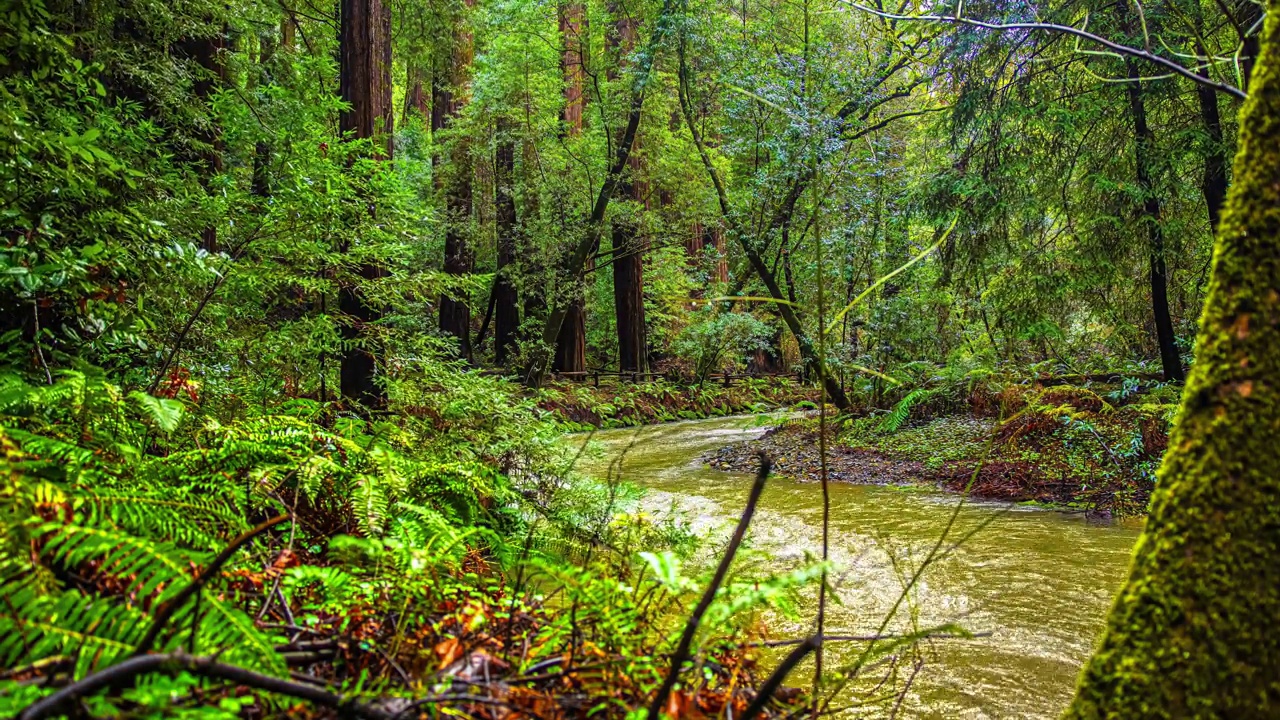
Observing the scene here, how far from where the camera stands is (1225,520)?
3.38ft

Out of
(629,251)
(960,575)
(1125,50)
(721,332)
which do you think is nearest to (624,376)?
(629,251)

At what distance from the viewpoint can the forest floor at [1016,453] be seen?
22.7ft

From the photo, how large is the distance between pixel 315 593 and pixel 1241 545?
6.55 feet

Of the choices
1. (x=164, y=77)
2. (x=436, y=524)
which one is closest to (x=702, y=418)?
(x=164, y=77)

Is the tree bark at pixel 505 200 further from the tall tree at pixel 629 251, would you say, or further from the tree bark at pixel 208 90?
the tree bark at pixel 208 90

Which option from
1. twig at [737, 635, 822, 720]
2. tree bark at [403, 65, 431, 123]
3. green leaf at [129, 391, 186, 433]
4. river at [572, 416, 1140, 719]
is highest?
tree bark at [403, 65, 431, 123]

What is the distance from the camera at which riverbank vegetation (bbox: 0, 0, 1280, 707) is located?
42.3 inches

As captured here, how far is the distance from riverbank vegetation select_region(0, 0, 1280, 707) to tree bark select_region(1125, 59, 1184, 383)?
0.18 ft

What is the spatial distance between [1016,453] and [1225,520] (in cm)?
833

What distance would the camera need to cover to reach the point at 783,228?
472 inches

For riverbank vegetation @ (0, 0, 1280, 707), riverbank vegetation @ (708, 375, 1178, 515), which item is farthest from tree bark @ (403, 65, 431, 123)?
riverbank vegetation @ (708, 375, 1178, 515)

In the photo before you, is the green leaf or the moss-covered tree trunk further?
the green leaf

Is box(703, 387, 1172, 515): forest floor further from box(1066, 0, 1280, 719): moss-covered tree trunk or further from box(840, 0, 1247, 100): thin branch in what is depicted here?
box(1066, 0, 1280, 719): moss-covered tree trunk

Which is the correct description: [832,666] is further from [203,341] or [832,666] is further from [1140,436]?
[1140,436]
